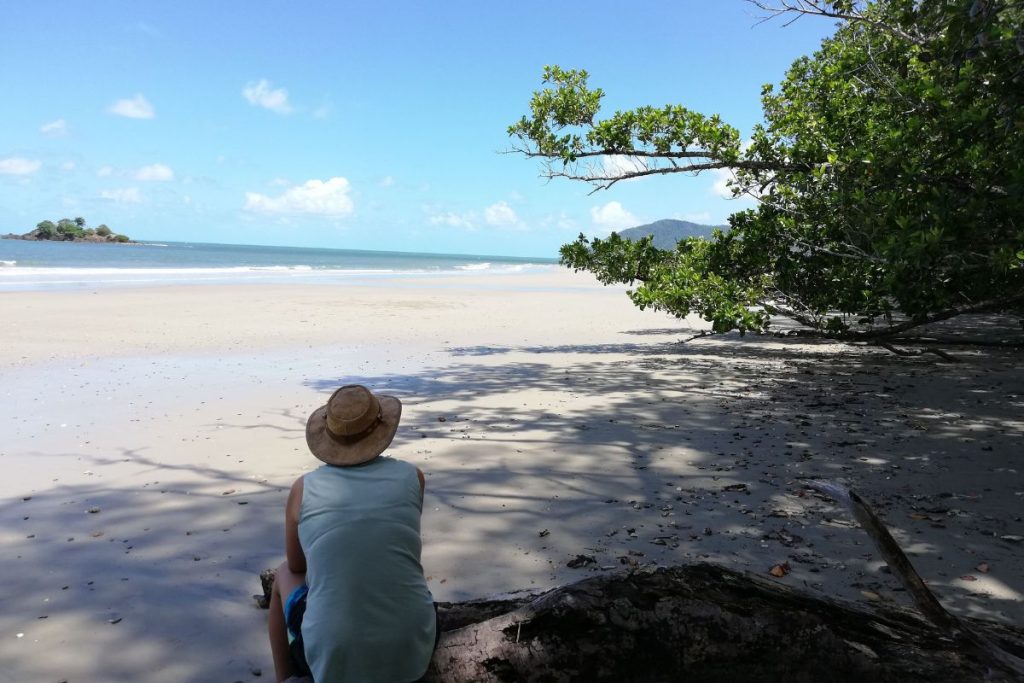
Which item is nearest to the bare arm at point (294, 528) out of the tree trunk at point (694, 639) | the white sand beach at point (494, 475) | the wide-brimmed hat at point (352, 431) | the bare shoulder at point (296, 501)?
→ the bare shoulder at point (296, 501)

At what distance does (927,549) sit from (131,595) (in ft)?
13.5

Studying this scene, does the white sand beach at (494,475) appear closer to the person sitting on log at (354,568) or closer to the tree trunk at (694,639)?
the tree trunk at (694,639)

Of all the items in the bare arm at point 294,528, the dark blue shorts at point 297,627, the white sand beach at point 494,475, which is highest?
the bare arm at point 294,528

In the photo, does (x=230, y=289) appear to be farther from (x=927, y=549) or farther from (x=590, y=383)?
(x=927, y=549)

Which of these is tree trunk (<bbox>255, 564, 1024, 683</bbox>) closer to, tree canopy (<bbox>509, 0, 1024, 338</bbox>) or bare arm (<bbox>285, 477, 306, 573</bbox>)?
bare arm (<bbox>285, 477, 306, 573</bbox>)

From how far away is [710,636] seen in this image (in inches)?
84.5

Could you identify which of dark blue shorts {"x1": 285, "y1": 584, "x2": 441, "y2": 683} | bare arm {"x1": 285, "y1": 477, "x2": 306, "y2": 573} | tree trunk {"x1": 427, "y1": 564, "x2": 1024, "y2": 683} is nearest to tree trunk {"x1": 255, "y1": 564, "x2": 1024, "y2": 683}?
tree trunk {"x1": 427, "y1": 564, "x2": 1024, "y2": 683}

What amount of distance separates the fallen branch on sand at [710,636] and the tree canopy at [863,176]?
3.93 metres

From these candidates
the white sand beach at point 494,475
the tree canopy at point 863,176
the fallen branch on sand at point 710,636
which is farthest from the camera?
the tree canopy at point 863,176

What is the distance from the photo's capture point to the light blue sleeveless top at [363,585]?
82.8 inches

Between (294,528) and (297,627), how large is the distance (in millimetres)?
317

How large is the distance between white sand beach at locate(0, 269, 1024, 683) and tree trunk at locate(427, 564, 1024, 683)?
13.4 inches

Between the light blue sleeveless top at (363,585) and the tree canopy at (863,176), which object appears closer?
the light blue sleeveless top at (363,585)

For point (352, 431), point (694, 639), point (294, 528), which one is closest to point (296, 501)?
point (294, 528)
